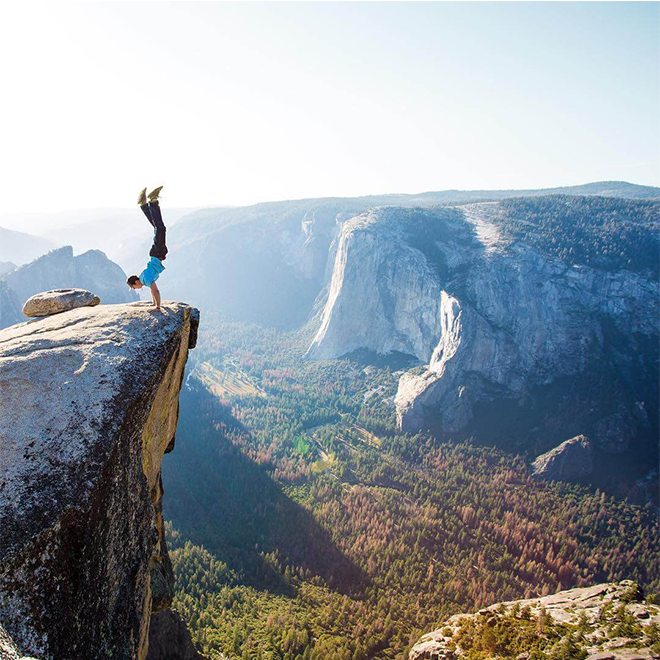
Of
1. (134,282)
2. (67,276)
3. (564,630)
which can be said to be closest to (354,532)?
(564,630)

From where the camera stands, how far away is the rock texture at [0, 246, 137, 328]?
383 feet

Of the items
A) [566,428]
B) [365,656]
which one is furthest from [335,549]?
[566,428]

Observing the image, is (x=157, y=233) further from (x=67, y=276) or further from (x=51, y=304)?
(x=67, y=276)

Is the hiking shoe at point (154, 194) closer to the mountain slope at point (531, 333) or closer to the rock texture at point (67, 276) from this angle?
the mountain slope at point (531, 333)

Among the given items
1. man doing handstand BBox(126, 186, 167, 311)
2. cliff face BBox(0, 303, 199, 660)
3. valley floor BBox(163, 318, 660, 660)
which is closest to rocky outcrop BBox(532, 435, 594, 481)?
valley floor BBox(163, 318, 660, 660)

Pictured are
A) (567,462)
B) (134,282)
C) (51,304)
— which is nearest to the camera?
(134,282)

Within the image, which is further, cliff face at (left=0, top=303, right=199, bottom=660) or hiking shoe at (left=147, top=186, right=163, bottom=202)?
hiking shoe at (left=147, top=186, right=163, bottom=202)

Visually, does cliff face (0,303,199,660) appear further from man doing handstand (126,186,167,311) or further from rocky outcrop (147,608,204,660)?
rocky outcrop (147,608,204,660)

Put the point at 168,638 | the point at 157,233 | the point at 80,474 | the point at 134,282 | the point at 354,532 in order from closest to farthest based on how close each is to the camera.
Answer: the point at 80,474 → the point at 134,282 → the point at 157,233 → the point at 168,638 → the point at 354,532

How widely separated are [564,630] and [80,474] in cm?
2671

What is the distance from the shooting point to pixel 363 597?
4244 centimetres

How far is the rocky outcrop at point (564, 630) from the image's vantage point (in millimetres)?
19078

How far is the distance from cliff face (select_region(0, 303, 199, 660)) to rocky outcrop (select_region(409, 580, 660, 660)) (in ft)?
64.1

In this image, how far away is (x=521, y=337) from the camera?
9700cm
